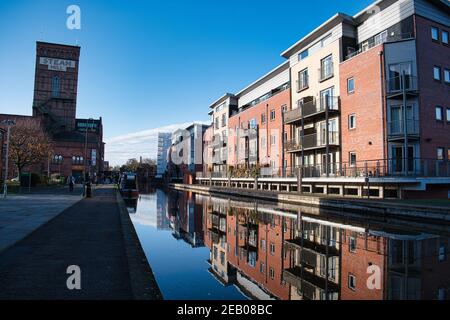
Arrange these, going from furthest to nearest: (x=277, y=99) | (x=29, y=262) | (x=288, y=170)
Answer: (x=277, y=99)
(x=288, y=170)
(x=29, y=262)

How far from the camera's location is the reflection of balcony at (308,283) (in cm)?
565

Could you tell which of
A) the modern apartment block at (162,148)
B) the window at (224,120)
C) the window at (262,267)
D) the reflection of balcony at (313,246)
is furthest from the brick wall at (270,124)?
the modern apartment block at (162,148)

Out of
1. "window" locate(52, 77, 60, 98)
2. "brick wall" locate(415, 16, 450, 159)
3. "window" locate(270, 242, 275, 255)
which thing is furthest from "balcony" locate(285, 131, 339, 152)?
"window" locate(52, 77, 60, 98)

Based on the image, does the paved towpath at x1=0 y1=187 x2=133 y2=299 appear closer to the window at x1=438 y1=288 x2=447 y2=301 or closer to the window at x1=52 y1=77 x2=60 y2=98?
the window at x1=438 y1=288 x2=447 y2=301

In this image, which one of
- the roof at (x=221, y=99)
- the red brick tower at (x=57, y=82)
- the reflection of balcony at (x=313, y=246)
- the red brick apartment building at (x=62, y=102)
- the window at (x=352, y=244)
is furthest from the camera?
the red brick tower at (x=57, y=82)

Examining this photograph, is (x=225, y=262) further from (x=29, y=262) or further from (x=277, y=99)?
(x=277, y=99)

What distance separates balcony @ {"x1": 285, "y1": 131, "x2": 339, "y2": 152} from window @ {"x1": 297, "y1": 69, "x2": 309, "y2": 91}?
18.0ft

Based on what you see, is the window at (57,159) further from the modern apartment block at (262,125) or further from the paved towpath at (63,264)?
the paved towpath at (63,264)

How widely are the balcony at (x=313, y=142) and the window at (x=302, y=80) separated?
18.0ft

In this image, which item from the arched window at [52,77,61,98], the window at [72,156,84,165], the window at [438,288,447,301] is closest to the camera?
the window at [438,288,447,301]

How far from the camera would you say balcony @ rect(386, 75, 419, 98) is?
2233cm
